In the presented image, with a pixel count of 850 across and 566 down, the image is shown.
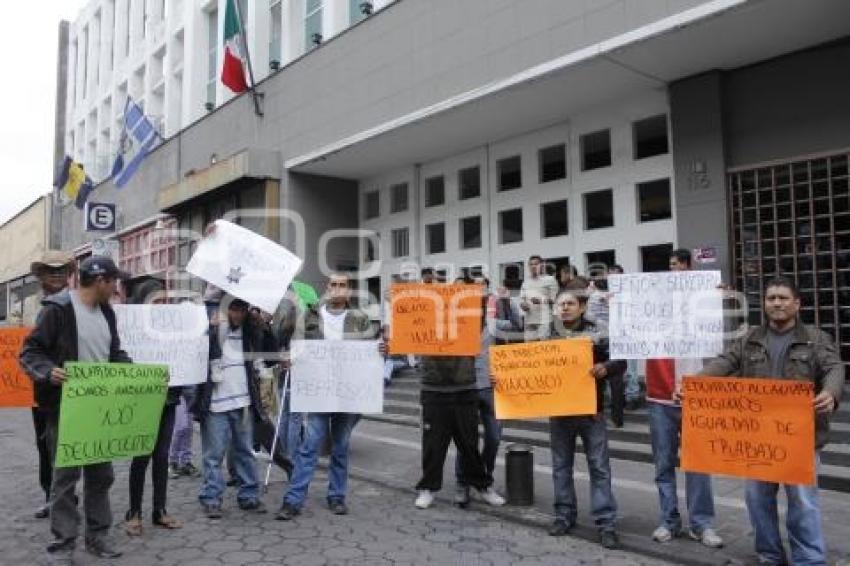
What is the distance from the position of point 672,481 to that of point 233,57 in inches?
586

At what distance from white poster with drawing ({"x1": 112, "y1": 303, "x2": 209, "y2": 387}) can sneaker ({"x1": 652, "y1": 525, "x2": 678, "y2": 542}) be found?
364cm

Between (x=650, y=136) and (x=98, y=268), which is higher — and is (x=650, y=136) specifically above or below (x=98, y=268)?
above

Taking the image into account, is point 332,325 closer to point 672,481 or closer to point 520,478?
point 520,478

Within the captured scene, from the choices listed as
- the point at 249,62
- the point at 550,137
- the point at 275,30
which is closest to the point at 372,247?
the point at 249,62

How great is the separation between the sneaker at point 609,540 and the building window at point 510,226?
8.15 m

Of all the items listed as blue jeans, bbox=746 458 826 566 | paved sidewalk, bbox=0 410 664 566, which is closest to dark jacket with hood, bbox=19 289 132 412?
paved sidewalk, bbox=0 410 664 566

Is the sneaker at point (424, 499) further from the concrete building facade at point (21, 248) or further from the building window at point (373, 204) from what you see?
the concrete building facade at point (21, 248)

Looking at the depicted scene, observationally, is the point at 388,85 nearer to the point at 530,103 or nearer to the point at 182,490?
the point at 530,103

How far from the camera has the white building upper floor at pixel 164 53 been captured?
16.9 meters

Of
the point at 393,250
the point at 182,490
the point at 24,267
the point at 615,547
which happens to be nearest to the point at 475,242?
the point at 393,250

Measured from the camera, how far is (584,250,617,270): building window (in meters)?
11.5

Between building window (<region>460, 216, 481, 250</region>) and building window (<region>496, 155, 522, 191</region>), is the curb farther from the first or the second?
building window (<region>460, 216, 481, 250</region>)

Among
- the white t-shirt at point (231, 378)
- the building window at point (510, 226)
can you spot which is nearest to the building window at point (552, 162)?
the building window at point (510, 226)

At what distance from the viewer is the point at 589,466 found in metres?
5.42
